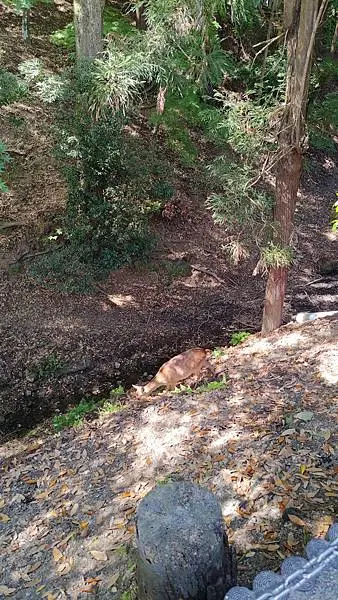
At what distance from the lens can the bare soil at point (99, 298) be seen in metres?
7.24

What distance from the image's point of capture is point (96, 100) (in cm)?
682

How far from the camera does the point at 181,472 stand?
12.7ft

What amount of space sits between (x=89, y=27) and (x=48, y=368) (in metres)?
5.94

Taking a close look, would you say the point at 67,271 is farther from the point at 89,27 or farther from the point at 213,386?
the point at 89,27

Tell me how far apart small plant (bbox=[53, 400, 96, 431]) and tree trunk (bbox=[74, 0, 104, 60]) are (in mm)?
5994

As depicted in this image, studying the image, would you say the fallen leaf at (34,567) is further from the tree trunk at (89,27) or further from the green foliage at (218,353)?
the tree trunk at (89,27)

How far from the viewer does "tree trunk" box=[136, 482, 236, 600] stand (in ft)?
6.57

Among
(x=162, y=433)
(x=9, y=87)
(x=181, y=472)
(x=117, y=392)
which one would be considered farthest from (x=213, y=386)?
(x=9, y=87)

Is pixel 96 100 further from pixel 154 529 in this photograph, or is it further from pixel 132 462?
pixel 154 529

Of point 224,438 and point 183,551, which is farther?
point 224,438

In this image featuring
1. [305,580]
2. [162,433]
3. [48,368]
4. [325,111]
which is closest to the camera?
[305,580]

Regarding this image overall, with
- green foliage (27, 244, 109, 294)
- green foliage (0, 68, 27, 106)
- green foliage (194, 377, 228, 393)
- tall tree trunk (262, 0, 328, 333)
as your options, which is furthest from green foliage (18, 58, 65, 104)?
green foliage (194, 377, 228, 393)

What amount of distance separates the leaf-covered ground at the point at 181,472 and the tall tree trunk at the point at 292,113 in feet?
4.84

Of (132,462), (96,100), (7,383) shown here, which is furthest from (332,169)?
(132,462)
